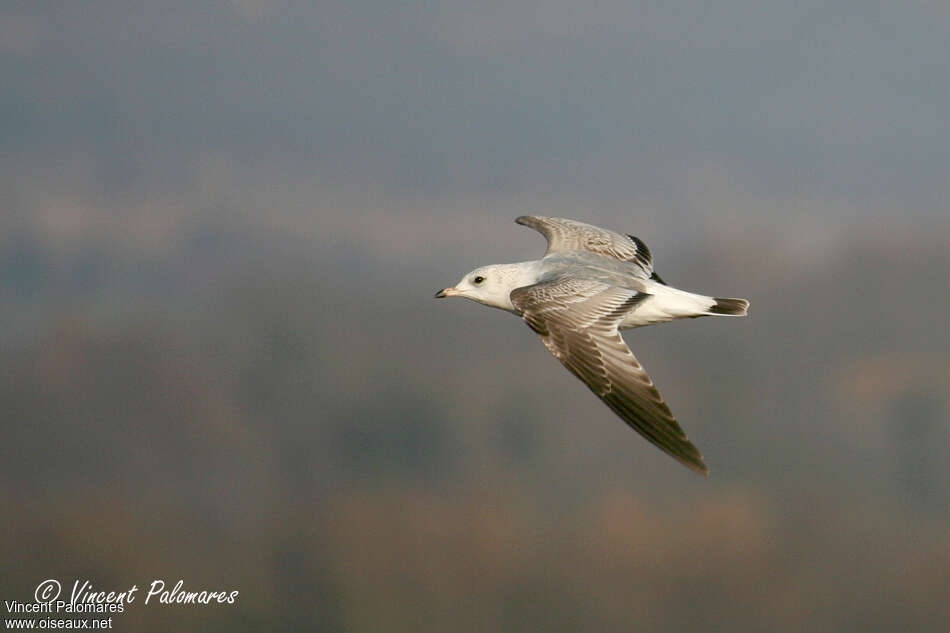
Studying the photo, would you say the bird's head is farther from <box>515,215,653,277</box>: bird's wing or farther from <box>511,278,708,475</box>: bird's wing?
<box>515,215,653,277</box>: bird's wing

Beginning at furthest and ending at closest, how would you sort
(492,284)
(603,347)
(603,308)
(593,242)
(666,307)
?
1. (593,242)
2. (492,284)
3. (666,307)
4. (603,308)
5. (603,347)

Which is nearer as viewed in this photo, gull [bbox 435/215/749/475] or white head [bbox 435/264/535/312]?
gull [bbox 435/215/749/475]

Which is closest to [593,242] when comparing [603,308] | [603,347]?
[603,308]

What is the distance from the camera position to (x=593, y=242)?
1530 centimetres

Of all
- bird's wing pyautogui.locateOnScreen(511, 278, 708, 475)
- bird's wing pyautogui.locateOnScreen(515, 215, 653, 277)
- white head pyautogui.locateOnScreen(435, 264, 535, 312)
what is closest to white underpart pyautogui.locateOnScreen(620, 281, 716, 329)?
bird's wing pyautogui.locateOnScreen(511, 278, 708, 475)

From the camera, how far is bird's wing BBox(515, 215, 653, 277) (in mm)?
14992

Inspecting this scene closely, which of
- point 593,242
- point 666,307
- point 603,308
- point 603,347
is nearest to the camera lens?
point 603,347

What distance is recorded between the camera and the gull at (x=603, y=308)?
10531 millimetres

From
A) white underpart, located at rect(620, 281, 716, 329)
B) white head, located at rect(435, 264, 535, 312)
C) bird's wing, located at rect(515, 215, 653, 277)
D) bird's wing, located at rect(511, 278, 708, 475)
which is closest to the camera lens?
bird's wing, located at rect(511, 278, 708, 475)

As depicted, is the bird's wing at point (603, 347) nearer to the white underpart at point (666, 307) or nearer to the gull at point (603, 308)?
the gull at point (603, 308)

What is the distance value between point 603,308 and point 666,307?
113 centimetres

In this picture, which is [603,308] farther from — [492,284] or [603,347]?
[492,284]

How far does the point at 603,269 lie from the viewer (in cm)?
1328

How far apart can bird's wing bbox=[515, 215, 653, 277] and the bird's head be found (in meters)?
1.76
